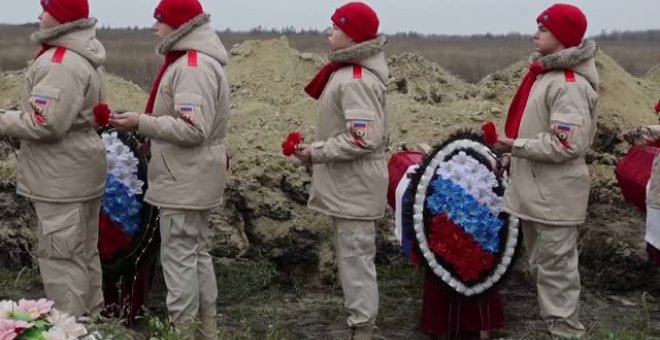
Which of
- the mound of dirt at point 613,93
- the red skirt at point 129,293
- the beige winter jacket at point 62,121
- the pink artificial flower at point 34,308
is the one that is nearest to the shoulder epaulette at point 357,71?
the beige winter jacket at point 62,121

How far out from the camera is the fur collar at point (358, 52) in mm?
5922

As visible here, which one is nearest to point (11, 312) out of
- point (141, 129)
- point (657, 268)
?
point (141, 129)

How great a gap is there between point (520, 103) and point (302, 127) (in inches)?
105

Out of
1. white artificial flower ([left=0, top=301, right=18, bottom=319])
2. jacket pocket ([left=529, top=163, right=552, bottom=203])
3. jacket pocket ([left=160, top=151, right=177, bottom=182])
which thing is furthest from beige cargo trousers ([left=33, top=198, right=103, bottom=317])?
jacket pocket ([left=529, top=163, right=552, bottom=203])

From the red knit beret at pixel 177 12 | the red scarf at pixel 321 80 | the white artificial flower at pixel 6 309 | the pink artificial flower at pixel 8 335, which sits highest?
the red knit beret at pixel 177 12

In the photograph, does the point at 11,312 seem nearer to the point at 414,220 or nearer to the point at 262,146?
the point at 414,220

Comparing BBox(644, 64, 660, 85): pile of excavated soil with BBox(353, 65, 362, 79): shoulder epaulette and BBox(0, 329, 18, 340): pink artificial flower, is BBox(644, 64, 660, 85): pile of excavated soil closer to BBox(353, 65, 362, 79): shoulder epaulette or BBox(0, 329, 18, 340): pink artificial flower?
BBox(353, 65, 362, 79): shoulder epaulette

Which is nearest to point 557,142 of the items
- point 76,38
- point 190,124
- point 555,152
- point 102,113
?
point 555,152

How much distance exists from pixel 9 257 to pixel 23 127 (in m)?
2.21

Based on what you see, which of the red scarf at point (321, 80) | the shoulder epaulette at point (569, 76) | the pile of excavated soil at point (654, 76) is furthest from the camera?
the pile of excavated soil at point (654, 76)

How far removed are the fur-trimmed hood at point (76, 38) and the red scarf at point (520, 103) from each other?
2282mm

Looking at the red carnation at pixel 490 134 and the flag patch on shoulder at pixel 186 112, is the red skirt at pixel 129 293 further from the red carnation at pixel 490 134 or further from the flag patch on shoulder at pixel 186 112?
the red carnation at pixel 490 134

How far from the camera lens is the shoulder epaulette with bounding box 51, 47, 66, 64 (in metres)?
5.75

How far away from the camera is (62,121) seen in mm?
5695
